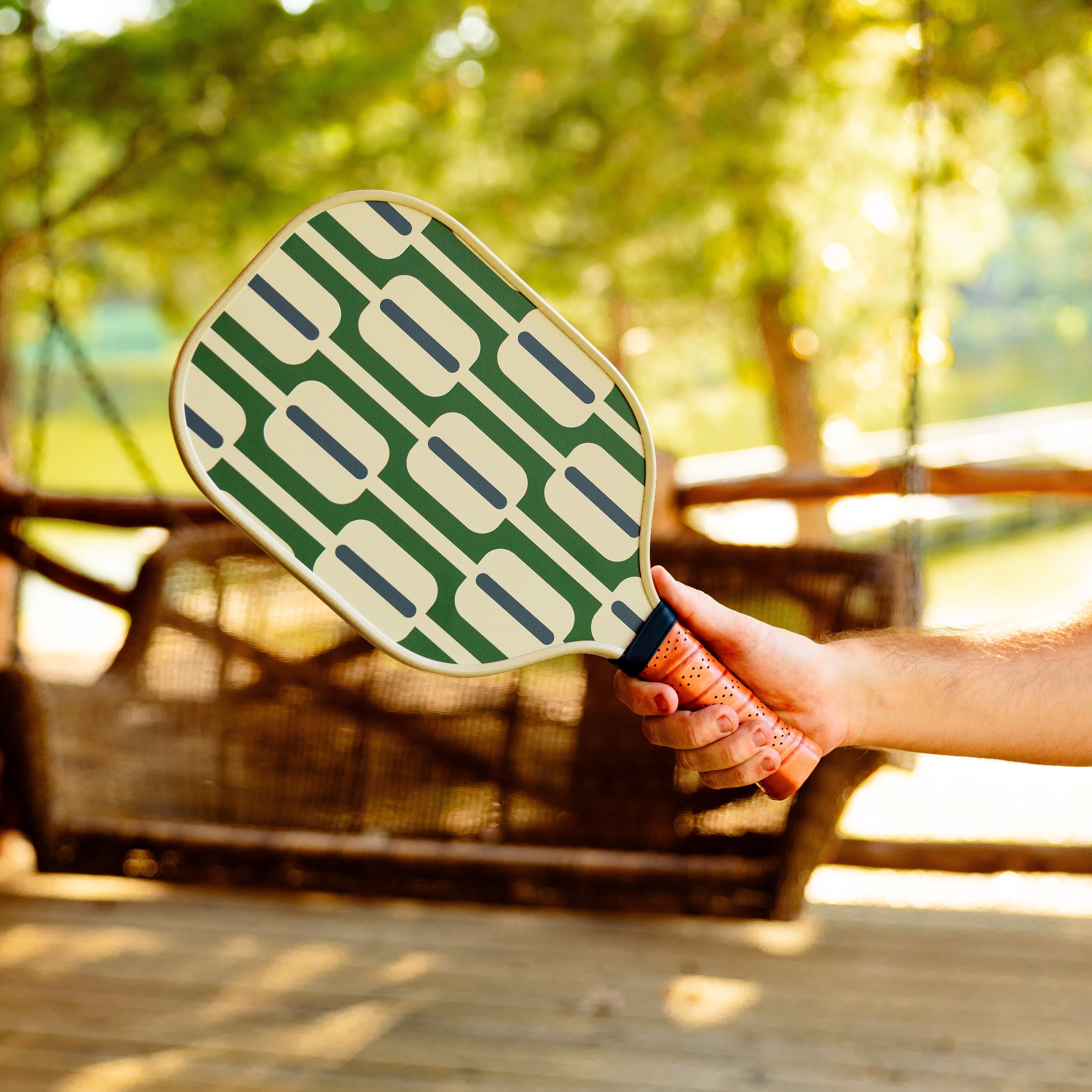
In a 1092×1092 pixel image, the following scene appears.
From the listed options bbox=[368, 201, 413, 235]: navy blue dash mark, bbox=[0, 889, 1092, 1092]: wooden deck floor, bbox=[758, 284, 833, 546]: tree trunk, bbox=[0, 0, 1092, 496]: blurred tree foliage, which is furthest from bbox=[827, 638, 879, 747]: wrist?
bbox=[758, 284, 833, 546]: tree trunk

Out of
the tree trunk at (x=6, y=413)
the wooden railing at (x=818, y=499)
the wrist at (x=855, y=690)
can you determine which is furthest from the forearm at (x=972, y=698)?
the tree trunk at (x=6, y=413)

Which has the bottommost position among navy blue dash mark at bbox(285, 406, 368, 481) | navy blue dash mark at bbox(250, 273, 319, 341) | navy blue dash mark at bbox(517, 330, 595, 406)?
navy blue dash mark at bbox(285, 406, 368, 481)

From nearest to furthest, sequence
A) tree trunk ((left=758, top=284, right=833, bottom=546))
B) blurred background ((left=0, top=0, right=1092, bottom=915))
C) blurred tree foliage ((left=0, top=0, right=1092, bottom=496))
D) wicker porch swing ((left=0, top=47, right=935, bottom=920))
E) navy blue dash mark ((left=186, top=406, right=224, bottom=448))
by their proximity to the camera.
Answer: navy blue dash mark ((left=186, top=406, right=224, bottom=448)) → wicker porch swing ((left=0, top=47, right=935, bottom=920)) → blurred background ((left=0, top=0, right=1092, bottom=915)) → blurred tree foliage ((left=0, top=0, right=1092, bottom=496)) → tree trunk ((left=758, top=284, right=833, bottom=546))

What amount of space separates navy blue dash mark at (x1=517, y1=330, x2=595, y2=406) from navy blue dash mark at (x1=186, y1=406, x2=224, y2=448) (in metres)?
0.22

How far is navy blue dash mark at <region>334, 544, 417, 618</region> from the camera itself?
749 mm

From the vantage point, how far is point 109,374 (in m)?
24.2

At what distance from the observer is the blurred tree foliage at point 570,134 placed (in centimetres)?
346

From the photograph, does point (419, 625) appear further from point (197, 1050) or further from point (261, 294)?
point (197, 1050)

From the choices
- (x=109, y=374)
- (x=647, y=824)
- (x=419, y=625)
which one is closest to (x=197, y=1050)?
(x=647, y=824)

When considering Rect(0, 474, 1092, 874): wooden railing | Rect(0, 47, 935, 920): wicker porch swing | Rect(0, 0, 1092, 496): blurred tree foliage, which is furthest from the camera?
Rect(0, 0, 1092, 496): blurred tree foliage

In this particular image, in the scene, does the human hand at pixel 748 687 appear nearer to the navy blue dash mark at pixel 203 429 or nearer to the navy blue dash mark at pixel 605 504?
the navy blue dash mark at pixel 605 504

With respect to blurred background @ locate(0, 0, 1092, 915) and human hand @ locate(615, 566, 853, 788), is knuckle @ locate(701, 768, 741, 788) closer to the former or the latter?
human hand @ locate(615, 566, 853, 788)

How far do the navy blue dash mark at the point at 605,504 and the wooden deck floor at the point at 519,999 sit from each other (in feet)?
3.65

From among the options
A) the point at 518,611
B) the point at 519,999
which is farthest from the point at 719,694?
the point at 519,999
